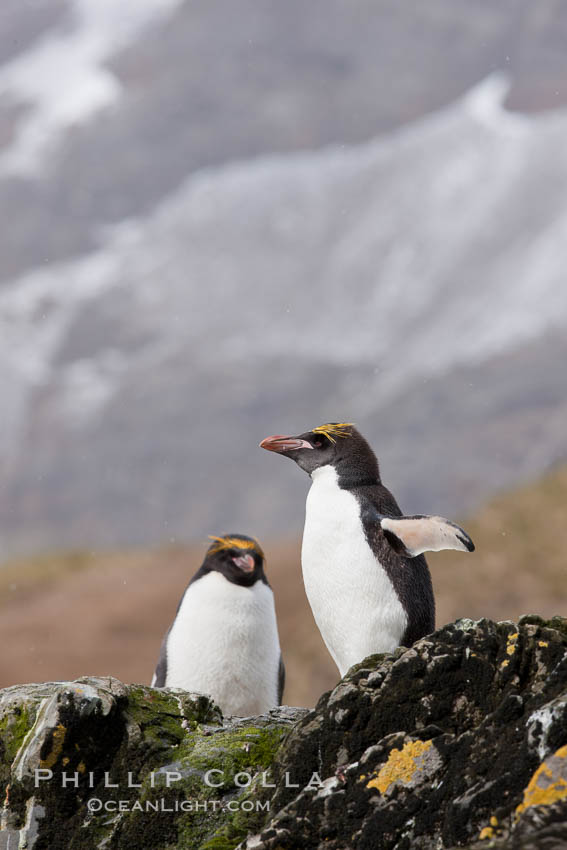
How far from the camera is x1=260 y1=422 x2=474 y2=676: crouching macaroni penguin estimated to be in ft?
13.2

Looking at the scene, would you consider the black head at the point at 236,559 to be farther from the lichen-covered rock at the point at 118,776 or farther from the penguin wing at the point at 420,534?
the lichen-covered rock at the point at 118,776

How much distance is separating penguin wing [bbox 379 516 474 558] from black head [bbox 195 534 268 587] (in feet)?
5.46

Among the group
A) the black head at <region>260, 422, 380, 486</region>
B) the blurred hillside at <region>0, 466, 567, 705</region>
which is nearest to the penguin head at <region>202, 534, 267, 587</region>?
the black head at <region>260, 422, 380, 486</region>

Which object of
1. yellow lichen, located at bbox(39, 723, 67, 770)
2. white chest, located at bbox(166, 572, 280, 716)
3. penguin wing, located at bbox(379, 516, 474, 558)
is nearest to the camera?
yellow lichen, located at bbox(39, 723, 67, 770)

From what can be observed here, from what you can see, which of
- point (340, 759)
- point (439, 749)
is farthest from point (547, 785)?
point (340, 759)

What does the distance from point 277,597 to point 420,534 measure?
60.1 feet

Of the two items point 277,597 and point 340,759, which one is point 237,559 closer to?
point 340,759

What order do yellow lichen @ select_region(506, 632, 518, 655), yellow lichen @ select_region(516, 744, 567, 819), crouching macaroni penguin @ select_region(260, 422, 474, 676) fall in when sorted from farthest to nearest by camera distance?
crouching macaroni penguin @ select_region(260, 422, 474, 676) < yellow lichen @ select_region(506, 632, 518, 655) < yellow lichen @ select_region(516, 744, 567, 819)

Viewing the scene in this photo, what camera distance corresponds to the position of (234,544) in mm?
5793

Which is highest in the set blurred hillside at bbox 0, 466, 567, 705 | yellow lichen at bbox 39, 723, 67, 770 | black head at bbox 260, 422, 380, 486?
blurred hillside at bbox 0, 466, 567, 705

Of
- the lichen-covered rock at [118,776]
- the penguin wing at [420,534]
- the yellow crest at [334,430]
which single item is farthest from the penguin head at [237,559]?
the lichen-covered rock at [118,776]

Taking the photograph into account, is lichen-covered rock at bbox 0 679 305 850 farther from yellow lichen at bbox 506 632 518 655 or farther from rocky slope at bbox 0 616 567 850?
yellow lichen at bbox 506 632 518 655

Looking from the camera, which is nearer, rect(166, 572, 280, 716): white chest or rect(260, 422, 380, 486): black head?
rect(260, 422, 380, 486): black head

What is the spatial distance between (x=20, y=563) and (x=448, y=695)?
27959mm
